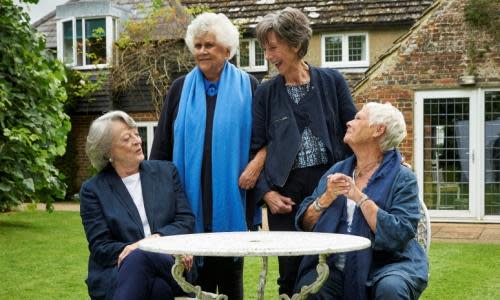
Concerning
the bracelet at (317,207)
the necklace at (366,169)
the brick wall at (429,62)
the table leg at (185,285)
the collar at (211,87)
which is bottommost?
the table leg at (185,285)

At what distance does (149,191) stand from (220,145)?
44cm

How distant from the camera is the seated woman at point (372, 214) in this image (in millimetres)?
3441

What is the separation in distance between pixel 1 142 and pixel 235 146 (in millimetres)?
6240

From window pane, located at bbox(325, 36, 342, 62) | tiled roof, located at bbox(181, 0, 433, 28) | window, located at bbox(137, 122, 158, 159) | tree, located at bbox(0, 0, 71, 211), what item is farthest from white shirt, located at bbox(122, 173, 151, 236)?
window, located at bbox(137, 122, 158, 159)

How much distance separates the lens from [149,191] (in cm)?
400

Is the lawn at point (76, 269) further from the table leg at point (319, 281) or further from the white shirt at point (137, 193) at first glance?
the table leg at point (319, 281)

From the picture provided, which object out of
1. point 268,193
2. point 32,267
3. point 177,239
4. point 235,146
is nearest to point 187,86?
point 235,146

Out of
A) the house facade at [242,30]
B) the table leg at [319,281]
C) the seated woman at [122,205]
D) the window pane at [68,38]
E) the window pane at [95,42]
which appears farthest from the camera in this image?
the window pane at [68,38]

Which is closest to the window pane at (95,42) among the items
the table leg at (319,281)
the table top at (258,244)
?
the table top at (258,244)

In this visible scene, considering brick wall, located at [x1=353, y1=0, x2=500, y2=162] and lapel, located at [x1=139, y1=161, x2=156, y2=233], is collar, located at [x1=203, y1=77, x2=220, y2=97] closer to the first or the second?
lapel, located at [x1=139, y1=161, x2=156, y2=233]

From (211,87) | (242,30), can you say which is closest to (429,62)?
(242,30)

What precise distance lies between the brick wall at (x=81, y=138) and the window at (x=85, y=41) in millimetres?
1436

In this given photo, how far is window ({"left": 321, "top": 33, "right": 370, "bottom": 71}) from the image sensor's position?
1723 cm

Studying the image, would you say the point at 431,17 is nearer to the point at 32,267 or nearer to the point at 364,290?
the point at 32,267
